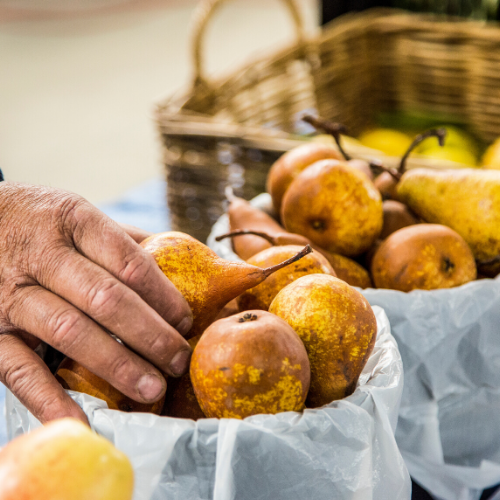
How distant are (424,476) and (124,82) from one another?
4.17 m

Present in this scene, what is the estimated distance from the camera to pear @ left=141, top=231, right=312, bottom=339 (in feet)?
1.81

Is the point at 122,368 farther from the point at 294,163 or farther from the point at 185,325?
the point at 294,163

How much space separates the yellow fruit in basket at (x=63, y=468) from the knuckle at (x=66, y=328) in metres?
0.15

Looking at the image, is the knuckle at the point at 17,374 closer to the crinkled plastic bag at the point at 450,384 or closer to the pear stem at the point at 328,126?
the crinkled plastic bag at the point at 450,384

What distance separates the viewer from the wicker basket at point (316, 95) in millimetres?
1218

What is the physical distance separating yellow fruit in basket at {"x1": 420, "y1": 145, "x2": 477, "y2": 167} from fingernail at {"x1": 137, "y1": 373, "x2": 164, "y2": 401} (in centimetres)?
118

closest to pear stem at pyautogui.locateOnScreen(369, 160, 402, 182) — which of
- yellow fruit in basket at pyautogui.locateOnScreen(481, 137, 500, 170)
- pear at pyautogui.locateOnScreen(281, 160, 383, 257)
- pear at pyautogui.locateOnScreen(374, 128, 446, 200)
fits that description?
pear at pyautogui.locateOnScreen(374, 128, 446, 200)

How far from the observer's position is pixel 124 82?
436 cm

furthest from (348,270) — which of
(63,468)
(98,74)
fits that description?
(98,74)

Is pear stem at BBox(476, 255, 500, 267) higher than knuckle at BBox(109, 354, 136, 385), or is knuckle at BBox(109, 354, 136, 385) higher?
knuckle at BBox(109, 354, 136, 385)

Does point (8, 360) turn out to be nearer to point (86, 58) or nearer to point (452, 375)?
point (452, 375)

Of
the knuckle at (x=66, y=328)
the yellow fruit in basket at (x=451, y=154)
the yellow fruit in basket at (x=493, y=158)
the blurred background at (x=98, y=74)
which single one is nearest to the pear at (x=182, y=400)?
the knuckle at (x=66, y=328)

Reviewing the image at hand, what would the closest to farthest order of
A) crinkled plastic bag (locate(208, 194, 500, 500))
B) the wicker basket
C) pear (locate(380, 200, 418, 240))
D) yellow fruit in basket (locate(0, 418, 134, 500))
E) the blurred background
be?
1. yellow fruit in basket (locate(0, 418, 134, 500))
2. crinkled plastic bag (locate(208, 194, 500, 500))
3. pear (locate(380, 200, 418, 240))
4. the wicker basket
5. the blurred background

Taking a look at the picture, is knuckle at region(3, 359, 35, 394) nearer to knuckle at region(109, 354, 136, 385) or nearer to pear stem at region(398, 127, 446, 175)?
knuckle at region(109, 354, 136, 385)
